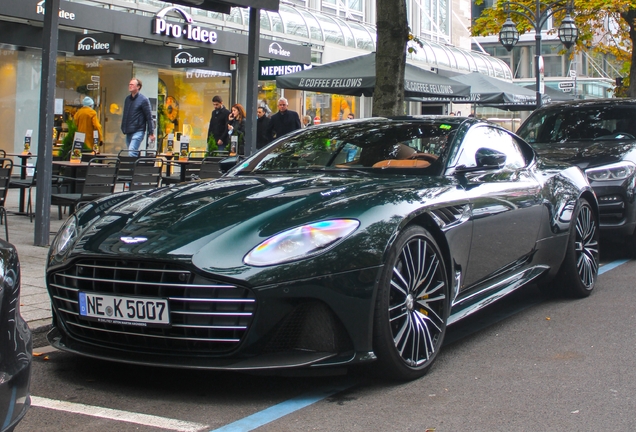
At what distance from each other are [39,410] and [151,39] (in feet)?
56.5

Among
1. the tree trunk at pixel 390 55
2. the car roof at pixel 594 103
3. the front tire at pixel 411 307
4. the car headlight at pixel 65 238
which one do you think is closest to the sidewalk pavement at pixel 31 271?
the car headlight at pixel 65 238

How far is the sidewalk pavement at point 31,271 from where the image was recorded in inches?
226

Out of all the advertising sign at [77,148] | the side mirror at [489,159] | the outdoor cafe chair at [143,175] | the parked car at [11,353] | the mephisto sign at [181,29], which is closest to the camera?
the parked car at [11,353]

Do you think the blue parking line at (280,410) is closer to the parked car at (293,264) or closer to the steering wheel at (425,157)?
the parked car at (293,264)

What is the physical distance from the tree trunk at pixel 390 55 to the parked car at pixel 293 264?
5.50 m

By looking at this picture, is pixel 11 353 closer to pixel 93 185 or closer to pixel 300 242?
pixel 300 242

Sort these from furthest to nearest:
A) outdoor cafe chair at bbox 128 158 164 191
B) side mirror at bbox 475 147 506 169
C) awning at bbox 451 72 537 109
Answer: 1. awning at bbox 451 72 537 109
2. outdoor cafe chair at bbox 128 158 164 191
3. side mirror at bbox 475 147 506 169

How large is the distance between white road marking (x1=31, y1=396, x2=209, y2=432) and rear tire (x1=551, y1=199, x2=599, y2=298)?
387cm

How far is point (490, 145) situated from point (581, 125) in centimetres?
467

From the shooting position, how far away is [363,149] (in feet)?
18.2

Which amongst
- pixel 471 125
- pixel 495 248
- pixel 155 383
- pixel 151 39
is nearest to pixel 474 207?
pixel 495 248

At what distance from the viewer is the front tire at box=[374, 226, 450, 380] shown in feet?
13.8

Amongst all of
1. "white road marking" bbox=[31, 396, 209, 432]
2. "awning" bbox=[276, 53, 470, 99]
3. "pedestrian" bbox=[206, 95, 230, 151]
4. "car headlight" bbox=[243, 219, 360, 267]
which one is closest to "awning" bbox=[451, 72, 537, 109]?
"awning" bbox=[276, 53, 470, 99]

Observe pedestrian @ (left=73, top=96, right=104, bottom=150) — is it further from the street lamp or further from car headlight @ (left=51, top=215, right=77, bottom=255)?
the street lamp
